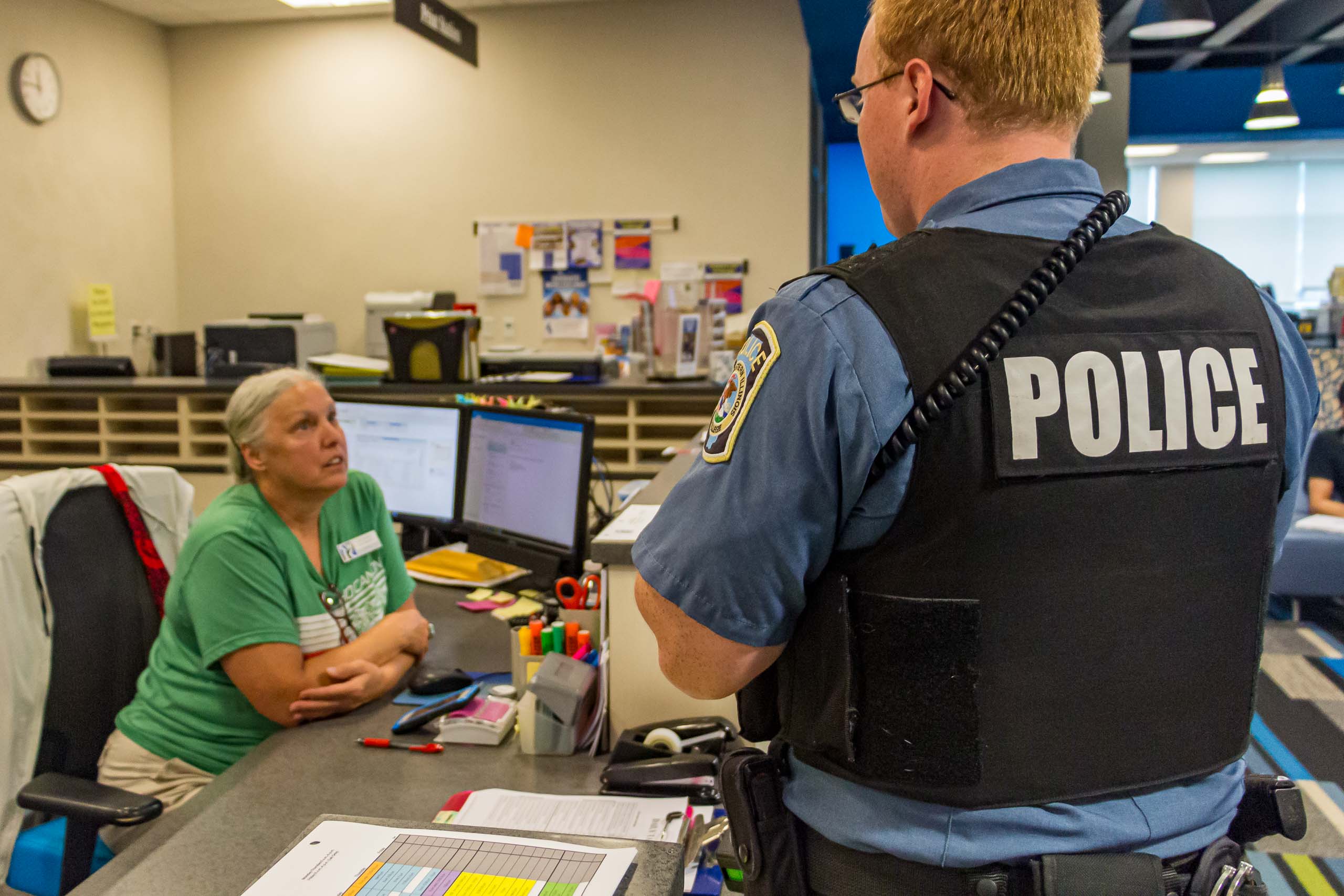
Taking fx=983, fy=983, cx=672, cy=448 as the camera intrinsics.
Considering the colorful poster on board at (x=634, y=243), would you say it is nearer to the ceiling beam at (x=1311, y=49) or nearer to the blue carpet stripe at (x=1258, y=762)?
the blue carpet stripe at (x=1258, y=762)

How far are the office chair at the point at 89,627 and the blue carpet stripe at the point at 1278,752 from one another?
9.19 ft

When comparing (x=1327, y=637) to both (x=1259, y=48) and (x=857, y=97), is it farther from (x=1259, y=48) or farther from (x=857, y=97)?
(x=1259, y=48)

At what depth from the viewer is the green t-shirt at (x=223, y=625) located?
166 centimetres

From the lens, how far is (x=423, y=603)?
231 cm

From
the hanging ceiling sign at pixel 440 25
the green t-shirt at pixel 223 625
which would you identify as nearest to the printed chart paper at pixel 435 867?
the green t-shirt at pixel 223 625

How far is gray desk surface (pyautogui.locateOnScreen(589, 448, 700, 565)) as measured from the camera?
4.66ft

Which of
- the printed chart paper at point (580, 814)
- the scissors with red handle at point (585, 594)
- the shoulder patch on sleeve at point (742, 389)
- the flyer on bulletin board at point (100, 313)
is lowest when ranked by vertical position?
the printed chart paper at point (580, 814)

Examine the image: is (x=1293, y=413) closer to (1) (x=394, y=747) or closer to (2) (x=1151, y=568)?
(2) (x=1151, y=568)

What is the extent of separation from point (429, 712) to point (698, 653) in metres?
0.94

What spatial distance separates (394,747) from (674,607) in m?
0.92

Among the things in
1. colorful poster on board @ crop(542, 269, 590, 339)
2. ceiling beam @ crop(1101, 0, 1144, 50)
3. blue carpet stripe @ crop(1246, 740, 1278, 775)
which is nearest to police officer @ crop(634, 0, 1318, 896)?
blue carpet stripe @ crop(1246, 740, 1278, 775)

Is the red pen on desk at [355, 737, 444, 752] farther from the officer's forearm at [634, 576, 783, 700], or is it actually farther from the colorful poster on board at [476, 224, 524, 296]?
the colorful poster on board at [476, 224, 524, 296]

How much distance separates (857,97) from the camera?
0.93 m

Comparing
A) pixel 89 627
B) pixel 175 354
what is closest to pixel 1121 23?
pixel 175 354
